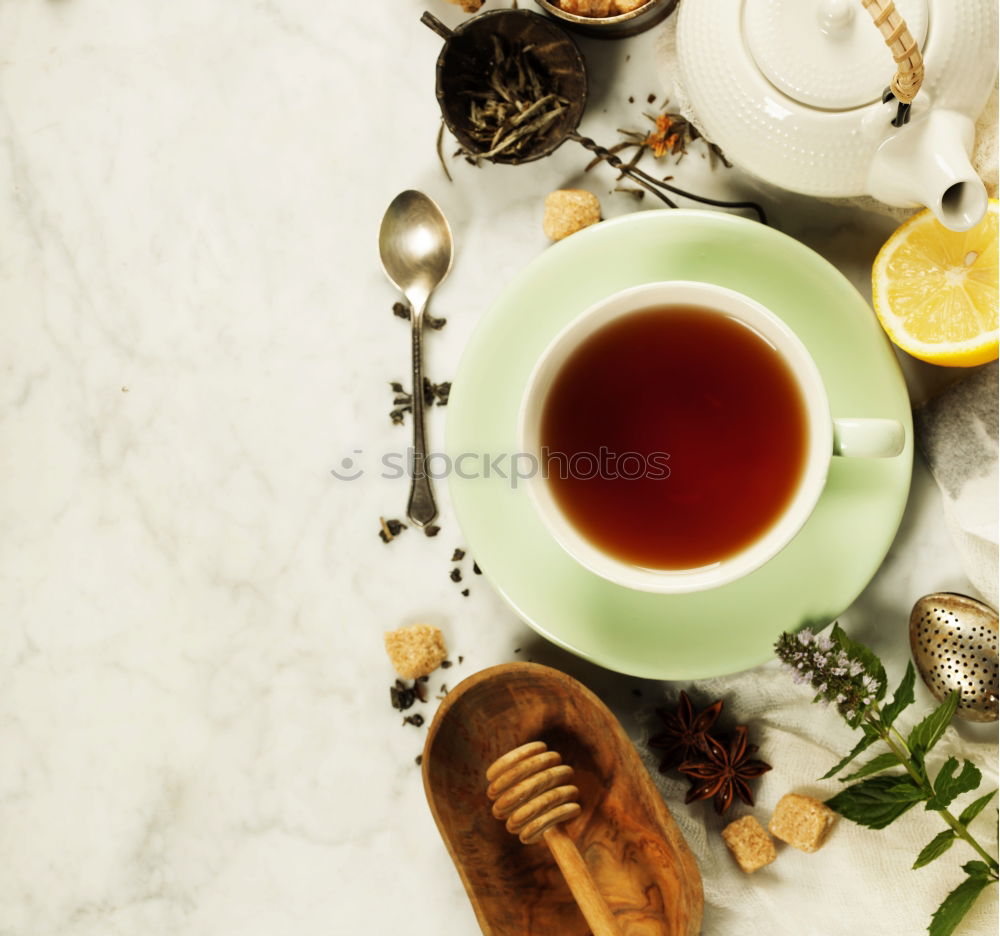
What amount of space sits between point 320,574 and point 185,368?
0.46m

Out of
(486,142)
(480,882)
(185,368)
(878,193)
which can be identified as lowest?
(480,882)

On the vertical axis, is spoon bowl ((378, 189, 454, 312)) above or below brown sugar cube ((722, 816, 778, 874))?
above

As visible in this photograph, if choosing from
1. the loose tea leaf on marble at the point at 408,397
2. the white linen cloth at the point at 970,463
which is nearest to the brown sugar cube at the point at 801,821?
the white linen cloth at the point at 970,463

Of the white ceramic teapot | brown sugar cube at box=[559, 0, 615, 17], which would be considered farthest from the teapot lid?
brown sugar cube at box=[559, 0, 615, 17]

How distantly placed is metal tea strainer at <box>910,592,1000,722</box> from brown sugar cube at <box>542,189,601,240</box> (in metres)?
0.87

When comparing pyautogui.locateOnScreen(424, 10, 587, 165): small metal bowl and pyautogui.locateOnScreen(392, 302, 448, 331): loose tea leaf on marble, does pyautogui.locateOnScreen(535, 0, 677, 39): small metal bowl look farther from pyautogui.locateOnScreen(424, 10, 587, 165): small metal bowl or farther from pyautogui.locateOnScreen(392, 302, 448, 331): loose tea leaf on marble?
pyautogui.locateOnScreen(392, 302, 448, 331): loose tea leaf on marble

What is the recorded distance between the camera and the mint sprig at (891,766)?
1256 millimetres

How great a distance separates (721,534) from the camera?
1.29 metres

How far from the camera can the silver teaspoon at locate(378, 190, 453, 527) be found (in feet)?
5.04

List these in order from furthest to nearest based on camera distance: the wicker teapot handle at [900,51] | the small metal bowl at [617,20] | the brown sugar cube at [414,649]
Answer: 1. the brown sugar cube at [414,649]
2. the small metal bowl at [617,20]
3. the wicker teapot handle at [900,51]

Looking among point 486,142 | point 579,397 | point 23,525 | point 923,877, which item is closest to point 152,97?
point 486,142

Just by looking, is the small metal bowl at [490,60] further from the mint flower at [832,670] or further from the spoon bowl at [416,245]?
the mint flower at [832,670]

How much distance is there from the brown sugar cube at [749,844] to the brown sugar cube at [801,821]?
0.08ft

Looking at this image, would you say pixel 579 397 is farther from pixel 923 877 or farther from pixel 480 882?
pixel 923 877
